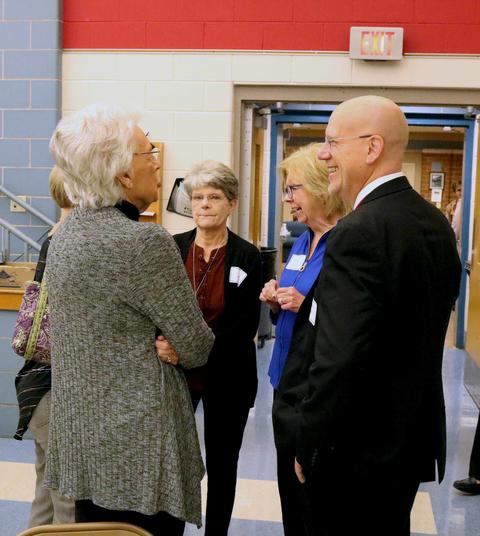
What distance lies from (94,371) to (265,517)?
1.99m

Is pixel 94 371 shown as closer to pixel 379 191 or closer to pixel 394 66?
pixel 379 191

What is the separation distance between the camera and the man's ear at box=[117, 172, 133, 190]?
194cm

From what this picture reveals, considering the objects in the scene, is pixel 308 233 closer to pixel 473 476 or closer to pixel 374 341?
pixel 374 341

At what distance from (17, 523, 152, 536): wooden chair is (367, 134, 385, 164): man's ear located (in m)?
1.01

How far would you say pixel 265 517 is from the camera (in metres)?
3.60

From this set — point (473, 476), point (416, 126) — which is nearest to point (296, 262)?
point (473, 476)

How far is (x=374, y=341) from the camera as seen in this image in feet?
5.73

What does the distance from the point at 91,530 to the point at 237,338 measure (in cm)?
150

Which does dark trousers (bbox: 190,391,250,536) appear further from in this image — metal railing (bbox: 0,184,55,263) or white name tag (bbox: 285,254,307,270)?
metal railing (bbox: 0,184,55,263)

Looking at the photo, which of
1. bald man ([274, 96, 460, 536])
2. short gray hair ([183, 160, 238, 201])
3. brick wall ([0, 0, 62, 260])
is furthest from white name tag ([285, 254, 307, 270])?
brick wall ([0, 0, 62, 260])

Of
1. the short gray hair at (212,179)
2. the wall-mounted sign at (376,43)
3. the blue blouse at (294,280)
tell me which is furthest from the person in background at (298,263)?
the wall-mounted sign at (376,43)

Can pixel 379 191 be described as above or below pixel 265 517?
above

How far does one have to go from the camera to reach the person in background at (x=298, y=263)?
105 inches

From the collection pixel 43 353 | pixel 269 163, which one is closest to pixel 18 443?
pixel 43 353
